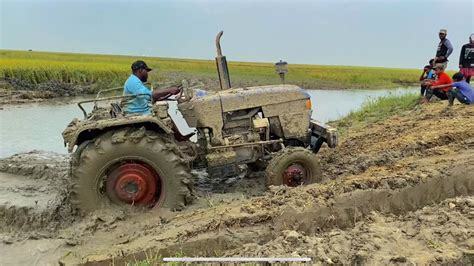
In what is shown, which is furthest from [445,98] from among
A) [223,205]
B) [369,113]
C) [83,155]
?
[83,155]

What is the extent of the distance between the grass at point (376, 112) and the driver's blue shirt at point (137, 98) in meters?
5.34

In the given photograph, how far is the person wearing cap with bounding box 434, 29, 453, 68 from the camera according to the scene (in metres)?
10.9

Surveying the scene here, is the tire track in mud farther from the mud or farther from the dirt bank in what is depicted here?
the mud

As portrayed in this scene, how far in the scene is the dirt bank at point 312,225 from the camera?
4.07 metres

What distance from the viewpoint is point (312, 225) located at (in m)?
4.72

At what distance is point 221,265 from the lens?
4.00m

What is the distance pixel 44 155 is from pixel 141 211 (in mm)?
3855

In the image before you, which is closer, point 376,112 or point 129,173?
point 129,173

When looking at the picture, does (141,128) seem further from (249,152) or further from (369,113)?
(369,113)

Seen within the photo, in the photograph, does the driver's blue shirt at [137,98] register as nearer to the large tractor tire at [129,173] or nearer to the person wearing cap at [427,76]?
the large tractor tire at [129,173]

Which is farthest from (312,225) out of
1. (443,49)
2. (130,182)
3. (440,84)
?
(443,49)

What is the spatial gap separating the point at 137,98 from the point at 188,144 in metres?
0.88

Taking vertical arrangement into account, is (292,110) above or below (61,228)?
above

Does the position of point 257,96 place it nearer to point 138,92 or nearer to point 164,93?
point 164,93
